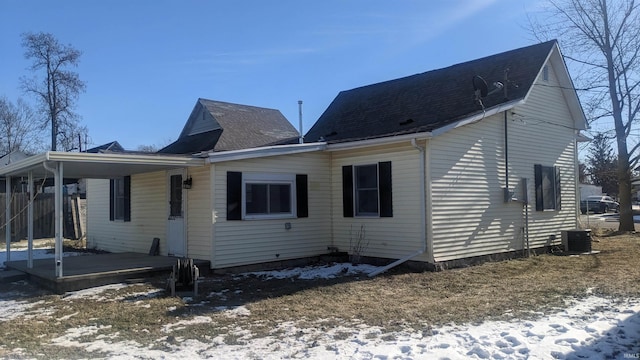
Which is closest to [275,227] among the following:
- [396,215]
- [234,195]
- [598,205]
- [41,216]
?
[234,195]

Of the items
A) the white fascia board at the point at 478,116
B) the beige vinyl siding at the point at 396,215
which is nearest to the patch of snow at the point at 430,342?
the beige vinyl siding at the point at 396,215

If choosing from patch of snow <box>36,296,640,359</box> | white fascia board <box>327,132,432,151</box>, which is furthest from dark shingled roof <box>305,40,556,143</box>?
patch of snow <box>36,296,640,359</box>

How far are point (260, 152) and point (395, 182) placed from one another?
3.11 meters

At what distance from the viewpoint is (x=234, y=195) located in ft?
35.4

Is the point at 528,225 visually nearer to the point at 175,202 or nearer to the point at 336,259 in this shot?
the point at 336,259

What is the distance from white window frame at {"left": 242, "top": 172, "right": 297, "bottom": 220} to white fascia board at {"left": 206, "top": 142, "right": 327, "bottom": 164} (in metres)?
0.51

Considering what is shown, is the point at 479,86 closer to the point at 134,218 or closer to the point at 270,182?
the point at 270,182

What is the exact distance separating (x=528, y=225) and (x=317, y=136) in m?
6.71

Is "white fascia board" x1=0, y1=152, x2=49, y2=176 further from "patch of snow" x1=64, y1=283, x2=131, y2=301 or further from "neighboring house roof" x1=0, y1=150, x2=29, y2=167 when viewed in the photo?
"neighboring house roof" x1=0, y1=150, x2=29, y2=167

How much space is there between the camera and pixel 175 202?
12.0 meters

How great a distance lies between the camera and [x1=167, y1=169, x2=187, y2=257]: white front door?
1154cm

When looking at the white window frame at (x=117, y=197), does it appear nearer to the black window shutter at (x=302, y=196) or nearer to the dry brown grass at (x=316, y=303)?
the dry brown grass at (x=316, y=303)

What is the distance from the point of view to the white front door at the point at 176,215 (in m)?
11.5

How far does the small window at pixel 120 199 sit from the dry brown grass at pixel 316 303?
14.2 feet
